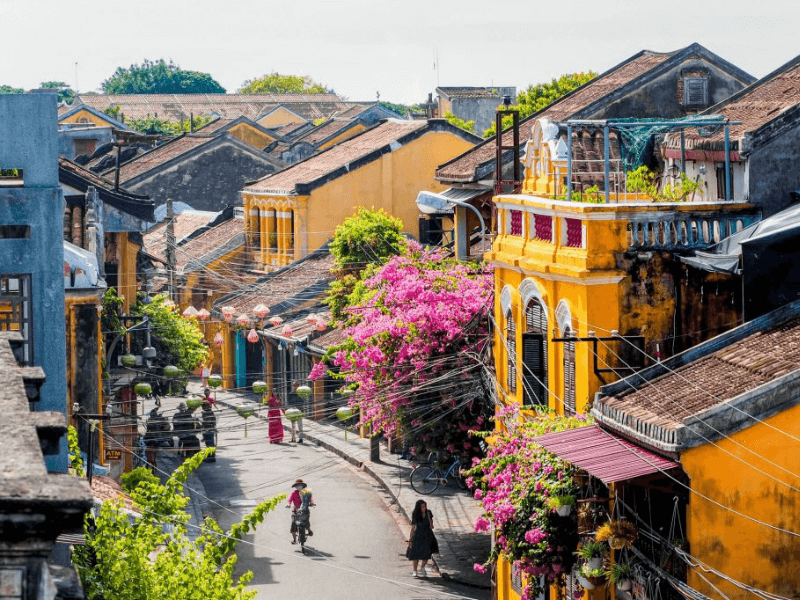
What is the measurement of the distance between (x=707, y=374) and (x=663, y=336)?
2147 mm

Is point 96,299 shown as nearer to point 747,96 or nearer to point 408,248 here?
point 408,248

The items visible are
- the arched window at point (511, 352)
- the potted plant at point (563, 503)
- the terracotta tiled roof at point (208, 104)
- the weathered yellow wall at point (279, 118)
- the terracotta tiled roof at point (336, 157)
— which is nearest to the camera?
the potted plant at point (563, 503)

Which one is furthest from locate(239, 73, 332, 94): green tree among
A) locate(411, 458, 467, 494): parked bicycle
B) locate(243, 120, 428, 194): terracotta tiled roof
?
locate(411, 458, 467, 494): parked bicycle

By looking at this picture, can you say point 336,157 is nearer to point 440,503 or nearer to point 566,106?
point 566,106

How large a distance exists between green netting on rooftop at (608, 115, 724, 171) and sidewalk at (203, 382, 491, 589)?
18.9ft

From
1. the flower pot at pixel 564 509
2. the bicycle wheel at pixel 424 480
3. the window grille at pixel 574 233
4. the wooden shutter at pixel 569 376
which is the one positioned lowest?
the bicycle wheel at pixel 424 480

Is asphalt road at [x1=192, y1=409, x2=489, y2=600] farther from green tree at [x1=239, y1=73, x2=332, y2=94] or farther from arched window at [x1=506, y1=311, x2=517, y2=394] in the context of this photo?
green tree at [x1=239, y1=73, x2=332, y2=94]

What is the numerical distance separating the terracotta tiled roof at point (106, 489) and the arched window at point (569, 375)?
6.41m

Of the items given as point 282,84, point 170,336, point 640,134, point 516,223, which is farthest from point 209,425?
point 282,84

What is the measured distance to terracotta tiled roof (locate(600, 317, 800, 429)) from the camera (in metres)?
17.4

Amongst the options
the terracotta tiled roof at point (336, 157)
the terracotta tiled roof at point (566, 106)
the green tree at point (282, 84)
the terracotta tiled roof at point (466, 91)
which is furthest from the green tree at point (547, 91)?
the green tree at point (282, 84)

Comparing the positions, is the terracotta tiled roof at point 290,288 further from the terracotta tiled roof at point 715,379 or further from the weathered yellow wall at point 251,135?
the terracotta tiled roof at point 715,379

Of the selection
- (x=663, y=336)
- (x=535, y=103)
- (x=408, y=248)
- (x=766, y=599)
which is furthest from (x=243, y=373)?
(x=766, y=599)

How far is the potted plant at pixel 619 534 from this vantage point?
18031 millimetres
